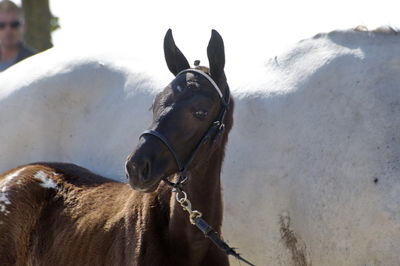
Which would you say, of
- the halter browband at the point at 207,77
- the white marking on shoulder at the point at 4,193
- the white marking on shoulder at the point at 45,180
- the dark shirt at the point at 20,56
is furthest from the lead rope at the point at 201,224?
the dark shirt at the point at 20,56

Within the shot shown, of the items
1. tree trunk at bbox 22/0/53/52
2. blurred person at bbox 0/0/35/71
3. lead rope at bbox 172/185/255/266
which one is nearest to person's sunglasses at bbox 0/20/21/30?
blurred person at bbox 0/0/35/71

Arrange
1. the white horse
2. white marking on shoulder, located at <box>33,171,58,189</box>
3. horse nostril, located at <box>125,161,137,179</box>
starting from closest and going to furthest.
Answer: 1. horse nostril, located at <box>125,161,137,179</box>
2. the white horse
3. white marking on shoulder, located at <box>33,171,58,189</box>

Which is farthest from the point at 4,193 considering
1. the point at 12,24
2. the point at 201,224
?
the point at 12,24

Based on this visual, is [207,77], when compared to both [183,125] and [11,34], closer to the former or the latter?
[183,125]

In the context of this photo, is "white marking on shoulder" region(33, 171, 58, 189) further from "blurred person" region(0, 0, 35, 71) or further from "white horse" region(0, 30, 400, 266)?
"blurred person" region(0, 0, 35, 71)

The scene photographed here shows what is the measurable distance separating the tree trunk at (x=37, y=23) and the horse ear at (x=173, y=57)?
511 cm

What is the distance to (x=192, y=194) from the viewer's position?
405cm

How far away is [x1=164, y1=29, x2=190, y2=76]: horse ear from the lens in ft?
13.3

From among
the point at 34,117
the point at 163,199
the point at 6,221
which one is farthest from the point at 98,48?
the point at 163,199

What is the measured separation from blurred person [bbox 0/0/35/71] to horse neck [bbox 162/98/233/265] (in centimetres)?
373

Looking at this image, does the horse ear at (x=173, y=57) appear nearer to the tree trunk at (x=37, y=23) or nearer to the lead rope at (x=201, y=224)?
the lead rope at (x=201, y=224)

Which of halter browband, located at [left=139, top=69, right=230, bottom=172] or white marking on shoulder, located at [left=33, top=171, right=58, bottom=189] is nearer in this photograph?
halter browband, located at [left=139, top=69, right=230, bottom=172]

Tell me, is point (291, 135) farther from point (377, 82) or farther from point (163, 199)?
point (163, 199)

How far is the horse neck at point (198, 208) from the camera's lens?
4.02m
